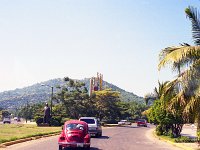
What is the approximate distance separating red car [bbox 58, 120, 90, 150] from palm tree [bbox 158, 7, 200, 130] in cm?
516

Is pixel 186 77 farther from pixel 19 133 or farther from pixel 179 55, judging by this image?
pixel 19 133

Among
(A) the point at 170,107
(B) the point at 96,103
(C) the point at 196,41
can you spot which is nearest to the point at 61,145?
(A) the point at 170,107

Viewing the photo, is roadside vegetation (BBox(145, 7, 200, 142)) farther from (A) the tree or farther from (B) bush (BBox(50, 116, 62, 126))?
(A) the tree

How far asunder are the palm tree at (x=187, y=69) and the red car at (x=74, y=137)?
5.16m

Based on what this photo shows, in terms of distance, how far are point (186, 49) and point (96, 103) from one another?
6708 centimetres

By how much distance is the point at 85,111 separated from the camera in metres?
72.1

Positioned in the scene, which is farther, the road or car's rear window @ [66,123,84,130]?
the road

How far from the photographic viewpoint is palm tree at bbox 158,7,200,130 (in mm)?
15867

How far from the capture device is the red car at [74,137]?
1831cm

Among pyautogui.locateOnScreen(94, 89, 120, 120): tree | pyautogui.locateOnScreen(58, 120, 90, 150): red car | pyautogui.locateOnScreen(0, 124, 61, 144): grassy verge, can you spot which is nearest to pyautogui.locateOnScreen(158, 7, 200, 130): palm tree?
pyautogui.locateOnScreen(58, 120, 90, 150): red car

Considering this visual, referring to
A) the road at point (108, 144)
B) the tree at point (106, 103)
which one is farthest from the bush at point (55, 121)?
the road at point (108, 144)

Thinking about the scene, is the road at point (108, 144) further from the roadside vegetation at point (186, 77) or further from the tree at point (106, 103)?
the tree at point (106, 103)

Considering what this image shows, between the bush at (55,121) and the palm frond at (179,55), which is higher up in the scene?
the palm frond at (179,55)

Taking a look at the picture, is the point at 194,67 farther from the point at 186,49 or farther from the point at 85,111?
the point at 85,111
